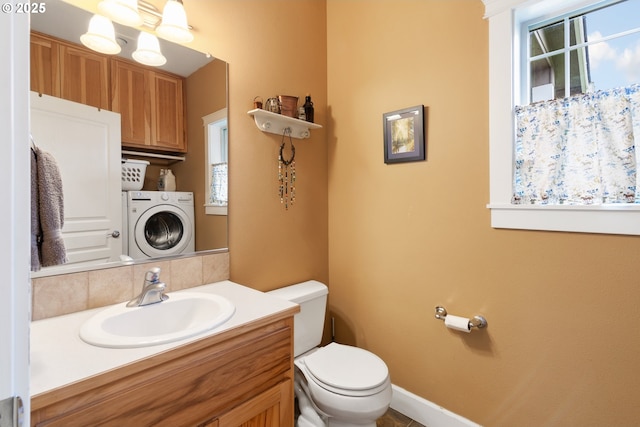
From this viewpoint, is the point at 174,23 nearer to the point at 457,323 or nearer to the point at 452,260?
the point at 452,260

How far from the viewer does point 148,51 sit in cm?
129

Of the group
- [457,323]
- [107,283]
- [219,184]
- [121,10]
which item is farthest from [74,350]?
[457,323]

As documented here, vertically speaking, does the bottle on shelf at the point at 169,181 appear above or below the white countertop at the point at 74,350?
above

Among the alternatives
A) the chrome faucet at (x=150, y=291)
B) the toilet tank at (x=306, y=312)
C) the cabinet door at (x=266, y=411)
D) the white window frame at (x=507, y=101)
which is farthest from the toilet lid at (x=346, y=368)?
the white window frame at (x=507, y=101)

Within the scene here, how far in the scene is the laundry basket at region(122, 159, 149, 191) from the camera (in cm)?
125

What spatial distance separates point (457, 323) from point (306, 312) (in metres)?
0.79

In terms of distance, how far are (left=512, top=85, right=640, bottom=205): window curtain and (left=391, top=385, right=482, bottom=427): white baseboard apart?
1161 mm

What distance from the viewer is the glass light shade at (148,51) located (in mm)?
1268

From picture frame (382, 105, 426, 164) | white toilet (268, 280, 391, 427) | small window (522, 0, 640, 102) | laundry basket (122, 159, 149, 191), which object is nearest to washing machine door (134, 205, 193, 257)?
laundry basket (122, 159, 149, 191)

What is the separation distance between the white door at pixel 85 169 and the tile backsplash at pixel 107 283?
69mm

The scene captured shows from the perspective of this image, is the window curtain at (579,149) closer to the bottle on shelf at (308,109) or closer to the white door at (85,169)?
the bottle on shelf at (308,109)

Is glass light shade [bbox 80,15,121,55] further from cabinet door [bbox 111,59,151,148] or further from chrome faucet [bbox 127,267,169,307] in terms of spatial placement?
chrome faucet [bbox 127,267,169,307]

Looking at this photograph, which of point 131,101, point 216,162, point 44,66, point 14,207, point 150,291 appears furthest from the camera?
point 216,162

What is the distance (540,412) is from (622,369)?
15.1 inches
